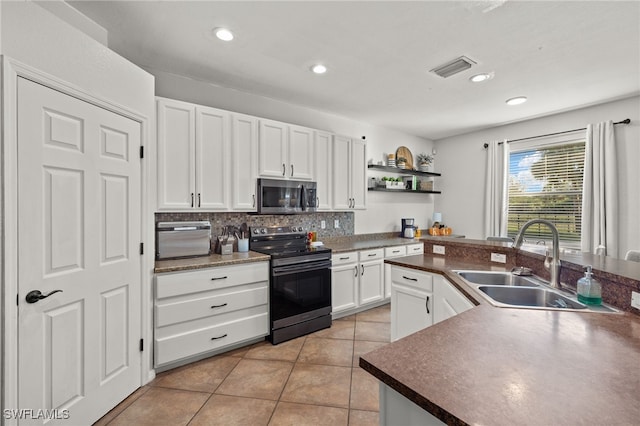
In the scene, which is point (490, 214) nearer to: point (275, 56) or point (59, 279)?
point (275, 56)

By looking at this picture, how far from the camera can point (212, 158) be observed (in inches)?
112

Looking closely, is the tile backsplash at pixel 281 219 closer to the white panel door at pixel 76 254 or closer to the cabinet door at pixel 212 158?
the cabinet door at pixel 212 158

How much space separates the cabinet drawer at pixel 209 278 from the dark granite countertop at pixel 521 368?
1929 millimetres

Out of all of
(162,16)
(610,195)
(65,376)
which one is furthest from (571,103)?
(65,376)

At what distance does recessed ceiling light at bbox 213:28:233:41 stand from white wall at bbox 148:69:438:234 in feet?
3.18

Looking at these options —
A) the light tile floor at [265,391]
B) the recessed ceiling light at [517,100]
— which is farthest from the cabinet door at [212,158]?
the recessed ceiling light at [517,100]

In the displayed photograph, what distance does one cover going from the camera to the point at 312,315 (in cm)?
314

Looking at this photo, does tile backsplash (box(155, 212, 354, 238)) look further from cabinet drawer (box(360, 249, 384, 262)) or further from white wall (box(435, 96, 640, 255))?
white wall (box(435, 96, 640, 255))

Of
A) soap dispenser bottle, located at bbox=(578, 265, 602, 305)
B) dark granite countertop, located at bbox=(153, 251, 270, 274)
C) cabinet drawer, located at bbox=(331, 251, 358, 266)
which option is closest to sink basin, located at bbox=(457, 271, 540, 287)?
soap dispenser bottle, located at bbox=(578, 265, 602, 305)

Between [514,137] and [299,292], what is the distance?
157 inches

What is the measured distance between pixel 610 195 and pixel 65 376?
17.3ft

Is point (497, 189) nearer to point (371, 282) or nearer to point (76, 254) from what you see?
point (371, 282)

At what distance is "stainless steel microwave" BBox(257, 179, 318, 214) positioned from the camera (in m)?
3.14

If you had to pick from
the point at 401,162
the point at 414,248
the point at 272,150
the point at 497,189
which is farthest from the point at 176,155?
the point at 497,189
